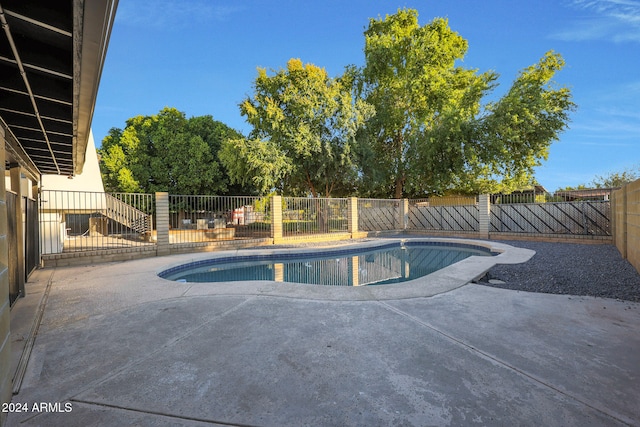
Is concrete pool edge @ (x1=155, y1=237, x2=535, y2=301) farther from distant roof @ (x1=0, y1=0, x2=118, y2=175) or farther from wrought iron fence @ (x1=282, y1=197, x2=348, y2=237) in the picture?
wrought iron fence @ (x1=282, y1=197, x2=348, y2=237)

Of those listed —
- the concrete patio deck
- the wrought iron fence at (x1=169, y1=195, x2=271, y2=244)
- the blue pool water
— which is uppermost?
the wrought iron fence at (x1=169, y1=195, x2=271, y2=244)

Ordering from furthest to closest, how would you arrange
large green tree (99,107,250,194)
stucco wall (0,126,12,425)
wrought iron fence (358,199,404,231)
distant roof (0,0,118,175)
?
large green tree (99,107,250,194) → wrought iron fence (358,199,404,231) → distant roof (0,0,118,175) → stucco wall (0,126,12,425)

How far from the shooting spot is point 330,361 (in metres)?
2.57

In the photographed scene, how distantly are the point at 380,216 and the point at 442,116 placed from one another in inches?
269

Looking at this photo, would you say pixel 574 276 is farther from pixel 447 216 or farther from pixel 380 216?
pixel 380 216

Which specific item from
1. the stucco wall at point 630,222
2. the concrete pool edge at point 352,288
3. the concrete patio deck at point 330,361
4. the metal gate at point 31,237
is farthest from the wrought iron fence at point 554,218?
the metal gate at point 31,237

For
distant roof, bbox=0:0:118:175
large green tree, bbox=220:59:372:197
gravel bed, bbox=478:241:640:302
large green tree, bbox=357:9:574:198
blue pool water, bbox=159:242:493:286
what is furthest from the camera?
large green tree, bbox=357:9:574:198

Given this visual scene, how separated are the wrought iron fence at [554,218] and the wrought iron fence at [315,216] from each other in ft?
25.3

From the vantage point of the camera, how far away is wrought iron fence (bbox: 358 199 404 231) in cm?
1853

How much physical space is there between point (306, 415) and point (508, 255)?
873cm

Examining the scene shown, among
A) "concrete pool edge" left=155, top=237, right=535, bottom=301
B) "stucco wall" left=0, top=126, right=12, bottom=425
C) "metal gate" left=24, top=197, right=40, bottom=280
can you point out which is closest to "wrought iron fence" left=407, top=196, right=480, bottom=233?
"concrete pool edge" left=155, top=237, right=535, bottom=301

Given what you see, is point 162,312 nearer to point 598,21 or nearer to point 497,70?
point 598,21

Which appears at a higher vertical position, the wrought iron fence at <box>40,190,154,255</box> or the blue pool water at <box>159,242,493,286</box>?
the wrought iron fence at <box>40,190,154,255</box>

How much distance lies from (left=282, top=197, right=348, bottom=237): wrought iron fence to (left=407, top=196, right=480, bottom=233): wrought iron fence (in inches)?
194
